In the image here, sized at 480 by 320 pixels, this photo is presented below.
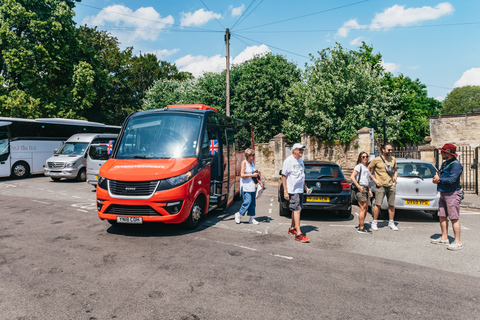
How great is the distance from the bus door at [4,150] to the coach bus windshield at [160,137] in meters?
14.8

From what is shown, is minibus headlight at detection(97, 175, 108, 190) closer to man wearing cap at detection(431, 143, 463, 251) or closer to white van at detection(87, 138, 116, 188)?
man wearing cap at detection(431, 143, 463, 251)

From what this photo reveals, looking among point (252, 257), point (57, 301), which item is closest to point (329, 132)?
point (252, 257)

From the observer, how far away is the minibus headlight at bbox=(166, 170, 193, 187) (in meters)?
6.93

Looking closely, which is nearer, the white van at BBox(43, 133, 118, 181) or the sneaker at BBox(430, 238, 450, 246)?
the sneaker at BBox(430, 238, 450, 246)

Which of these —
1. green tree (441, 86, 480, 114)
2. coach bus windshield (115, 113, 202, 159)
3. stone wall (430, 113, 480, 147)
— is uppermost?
green tree (441, 86, 480, 114)

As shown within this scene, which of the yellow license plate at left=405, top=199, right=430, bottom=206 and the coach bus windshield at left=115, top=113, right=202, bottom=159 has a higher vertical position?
the coach bus windshield at left=115, top=113, right=202, bottom=159

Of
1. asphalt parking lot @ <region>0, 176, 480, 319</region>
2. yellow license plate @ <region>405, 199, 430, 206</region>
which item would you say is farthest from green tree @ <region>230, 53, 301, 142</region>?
asphalt parking lot @ <region>0, 176, 480, 319</region>

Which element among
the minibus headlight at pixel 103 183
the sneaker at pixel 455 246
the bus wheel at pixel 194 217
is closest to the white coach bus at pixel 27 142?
the minibus headlight at pixel 103 183

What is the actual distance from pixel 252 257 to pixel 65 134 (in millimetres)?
21171

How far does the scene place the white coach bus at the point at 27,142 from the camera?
1934 centimetres

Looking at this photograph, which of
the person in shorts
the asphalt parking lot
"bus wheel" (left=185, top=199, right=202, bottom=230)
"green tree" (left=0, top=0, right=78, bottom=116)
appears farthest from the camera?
"green tree" (left=0, top=0, right=78, bottom=116)

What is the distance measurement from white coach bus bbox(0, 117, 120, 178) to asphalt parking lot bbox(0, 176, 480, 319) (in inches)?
526

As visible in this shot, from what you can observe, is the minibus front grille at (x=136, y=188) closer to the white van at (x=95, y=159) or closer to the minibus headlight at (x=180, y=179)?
the minibus headlight at (x=180, y=179)

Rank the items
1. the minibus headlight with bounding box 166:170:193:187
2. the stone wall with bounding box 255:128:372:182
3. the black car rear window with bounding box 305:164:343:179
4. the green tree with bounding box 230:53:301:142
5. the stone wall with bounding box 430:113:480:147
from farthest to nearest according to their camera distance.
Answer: the green tree with bounding box 230:53:301:142 < the stone wall with bounding box 430:113:480:147 < the stone wall with bounding box 255:128:372:182 < the black car rear window with bounding box 305:164:343:179 < the minibus headlight with bounding box 166:170:193:187
